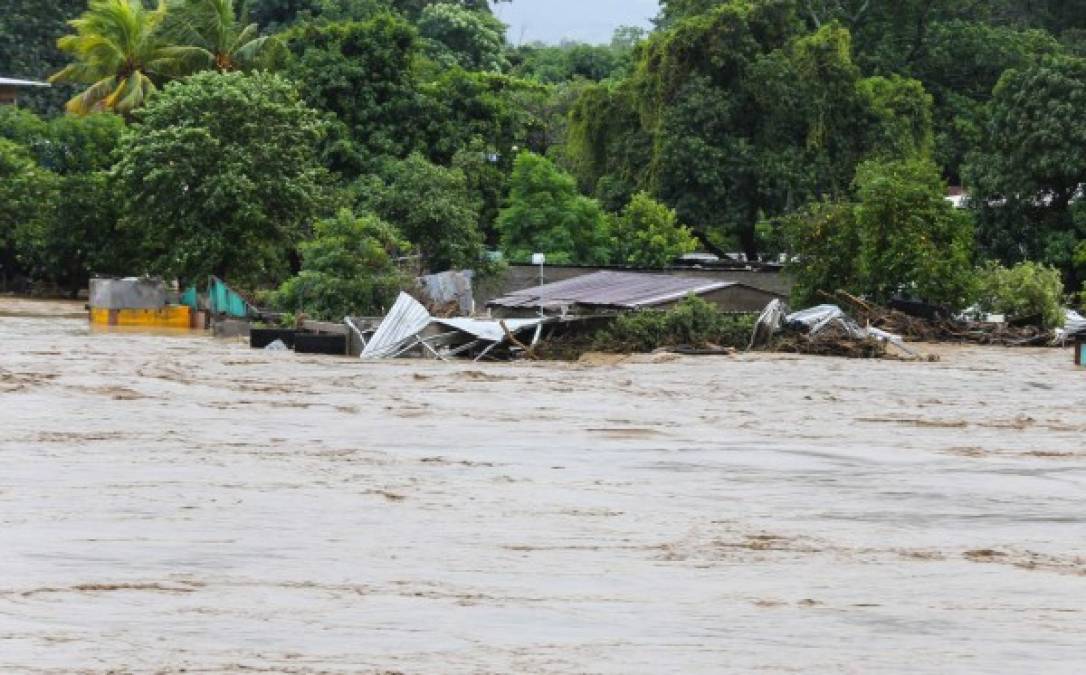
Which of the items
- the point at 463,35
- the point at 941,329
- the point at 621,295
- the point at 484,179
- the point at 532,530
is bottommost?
the point at 532,530

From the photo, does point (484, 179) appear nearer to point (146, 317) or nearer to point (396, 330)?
point (146, 317)

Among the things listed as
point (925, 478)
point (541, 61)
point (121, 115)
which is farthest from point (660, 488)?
point (541, 61)

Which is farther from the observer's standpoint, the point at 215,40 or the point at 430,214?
the point at 215,40

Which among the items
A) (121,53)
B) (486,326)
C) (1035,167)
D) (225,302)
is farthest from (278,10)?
(486,326)

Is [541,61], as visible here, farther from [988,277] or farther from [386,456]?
[386,456]

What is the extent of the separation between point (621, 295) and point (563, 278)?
21.9 ft

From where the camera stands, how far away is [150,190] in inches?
1668

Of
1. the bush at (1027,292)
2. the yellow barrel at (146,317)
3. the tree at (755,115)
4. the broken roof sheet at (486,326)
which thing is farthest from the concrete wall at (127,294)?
the bush at (1027,292)

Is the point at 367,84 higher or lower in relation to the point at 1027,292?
higher

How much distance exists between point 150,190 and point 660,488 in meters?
27.3

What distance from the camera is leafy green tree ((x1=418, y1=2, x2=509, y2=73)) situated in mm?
68250

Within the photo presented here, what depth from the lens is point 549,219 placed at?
4769 centimetres

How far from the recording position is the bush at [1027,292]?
40.0 meters

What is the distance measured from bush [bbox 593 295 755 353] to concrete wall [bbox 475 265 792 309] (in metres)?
7.76
